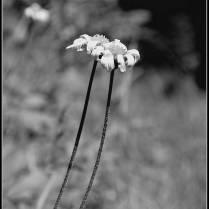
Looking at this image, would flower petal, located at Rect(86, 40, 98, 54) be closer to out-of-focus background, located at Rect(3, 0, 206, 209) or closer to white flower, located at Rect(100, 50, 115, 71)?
white flower, located at Rect(100, 50, 115, 71)

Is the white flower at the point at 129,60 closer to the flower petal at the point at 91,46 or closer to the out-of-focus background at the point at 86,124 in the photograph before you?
the flower petal at the point at 91,46

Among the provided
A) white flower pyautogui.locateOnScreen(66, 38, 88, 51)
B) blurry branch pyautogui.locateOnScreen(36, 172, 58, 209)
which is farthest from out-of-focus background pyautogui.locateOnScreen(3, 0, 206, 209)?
white flower pyautogui.locateOnScreen(66, 38, 88, 51)

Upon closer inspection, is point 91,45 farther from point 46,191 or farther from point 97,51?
point 46,191

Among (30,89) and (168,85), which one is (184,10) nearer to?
(168,85)

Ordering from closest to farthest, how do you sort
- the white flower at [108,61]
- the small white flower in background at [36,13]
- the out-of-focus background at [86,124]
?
the white flower at [108,61] → the out-of-focus background at [86,124] → the small white flower in background at [36,13]

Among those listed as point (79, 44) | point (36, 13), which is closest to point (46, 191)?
point (79, 44)

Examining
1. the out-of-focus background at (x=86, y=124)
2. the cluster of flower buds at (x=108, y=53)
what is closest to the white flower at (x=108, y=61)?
the cluster of flower buds at (x=108, y=53)

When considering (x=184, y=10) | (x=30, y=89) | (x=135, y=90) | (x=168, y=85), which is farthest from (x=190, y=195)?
(x=184, y=10)
